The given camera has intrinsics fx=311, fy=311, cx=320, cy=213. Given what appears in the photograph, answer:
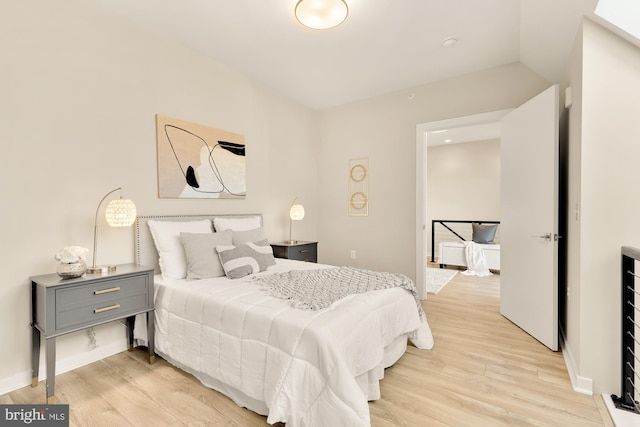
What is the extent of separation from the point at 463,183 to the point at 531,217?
4441 mm

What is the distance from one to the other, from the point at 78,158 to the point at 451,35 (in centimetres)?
324

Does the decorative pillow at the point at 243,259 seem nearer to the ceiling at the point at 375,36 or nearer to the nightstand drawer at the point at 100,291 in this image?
the nightstand drawer at the point at 100,291

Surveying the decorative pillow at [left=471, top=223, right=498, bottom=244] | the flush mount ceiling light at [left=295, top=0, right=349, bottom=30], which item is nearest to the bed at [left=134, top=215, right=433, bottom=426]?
the flush mount ceiling light at [left=295, top=0, right=349, bottom=30]

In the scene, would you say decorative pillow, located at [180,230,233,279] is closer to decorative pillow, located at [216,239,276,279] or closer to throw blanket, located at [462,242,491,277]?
decorative pillow, located at [216,239,276,279]

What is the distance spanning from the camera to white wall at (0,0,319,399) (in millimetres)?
2006

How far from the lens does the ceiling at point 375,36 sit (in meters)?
2.39

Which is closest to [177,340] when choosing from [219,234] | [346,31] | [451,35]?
[219,234]

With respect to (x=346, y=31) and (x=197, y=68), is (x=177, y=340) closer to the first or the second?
(x=197, y=68)

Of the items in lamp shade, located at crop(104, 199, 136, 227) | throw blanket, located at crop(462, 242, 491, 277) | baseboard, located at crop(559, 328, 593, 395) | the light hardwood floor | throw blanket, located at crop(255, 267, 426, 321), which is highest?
lamp shade, located at crop(104, 199, 136, 227)

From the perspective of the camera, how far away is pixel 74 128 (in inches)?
89.7

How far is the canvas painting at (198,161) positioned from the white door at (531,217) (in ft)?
9.28

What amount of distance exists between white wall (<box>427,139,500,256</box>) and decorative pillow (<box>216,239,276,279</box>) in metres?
5.38

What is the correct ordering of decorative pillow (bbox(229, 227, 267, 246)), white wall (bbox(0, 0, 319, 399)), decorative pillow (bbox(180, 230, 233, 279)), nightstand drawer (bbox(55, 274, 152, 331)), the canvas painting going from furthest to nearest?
decorative pillow (bbox(229, 227, 267, 246)) < the canvas painting < decorative pillow (bbox(180, 230, 233, 279)) < white wall (bbox(0, 0, 319, 399)) < nightstand drawer (bbox(55, 274, 152, 331))

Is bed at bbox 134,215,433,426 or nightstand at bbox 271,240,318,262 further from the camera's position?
nightstand at bbox 271,240,318,262
